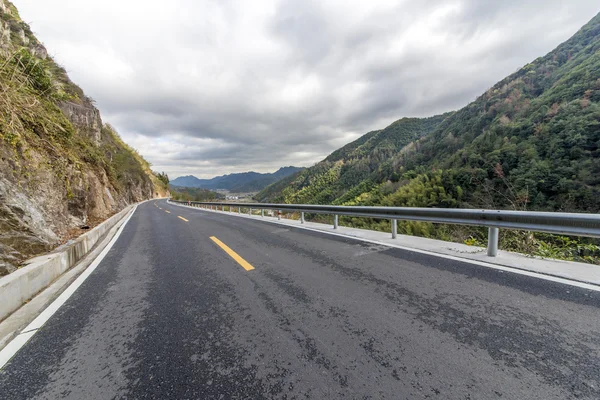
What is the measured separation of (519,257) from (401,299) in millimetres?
2549

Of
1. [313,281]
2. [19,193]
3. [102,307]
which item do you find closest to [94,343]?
[102,307]

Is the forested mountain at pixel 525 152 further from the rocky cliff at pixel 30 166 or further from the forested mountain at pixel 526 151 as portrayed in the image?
the rocky cliff at pixel 30 166

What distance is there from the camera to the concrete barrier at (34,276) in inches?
99.8

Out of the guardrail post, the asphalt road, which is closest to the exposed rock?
the asphalt road

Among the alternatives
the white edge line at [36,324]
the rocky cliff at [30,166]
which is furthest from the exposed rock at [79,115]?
the white edge line at [36,324]

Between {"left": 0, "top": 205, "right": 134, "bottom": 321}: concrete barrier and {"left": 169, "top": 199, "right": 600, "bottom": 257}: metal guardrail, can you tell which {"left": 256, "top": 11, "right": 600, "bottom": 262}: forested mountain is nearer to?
{"left": 169, "top": 199, "right": 600, "bottom": 257}: metal guardrail

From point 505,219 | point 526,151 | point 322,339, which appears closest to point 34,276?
point 322,339

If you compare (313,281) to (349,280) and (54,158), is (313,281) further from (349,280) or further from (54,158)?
(54,158)

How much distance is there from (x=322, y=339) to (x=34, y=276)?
3888 mm

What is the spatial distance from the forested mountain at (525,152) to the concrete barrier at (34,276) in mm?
8379

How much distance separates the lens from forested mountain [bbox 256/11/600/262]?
24891mm

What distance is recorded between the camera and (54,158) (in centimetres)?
597

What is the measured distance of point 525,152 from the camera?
3222 cm

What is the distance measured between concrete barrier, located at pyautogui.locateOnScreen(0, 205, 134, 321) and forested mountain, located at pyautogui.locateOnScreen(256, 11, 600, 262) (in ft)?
27.5
